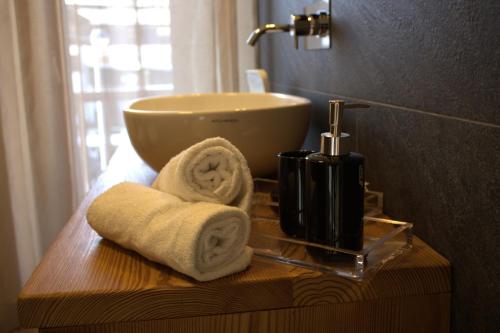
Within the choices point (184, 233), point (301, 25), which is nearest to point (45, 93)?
point (301, 25)

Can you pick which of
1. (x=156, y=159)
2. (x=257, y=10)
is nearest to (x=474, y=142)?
(x=156, y=159)

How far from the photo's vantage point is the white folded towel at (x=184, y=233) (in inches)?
20.1

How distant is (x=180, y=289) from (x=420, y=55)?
39cm

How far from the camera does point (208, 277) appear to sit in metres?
0.52

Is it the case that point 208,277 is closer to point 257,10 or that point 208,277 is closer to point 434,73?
point 434,73

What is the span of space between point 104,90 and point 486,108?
5.17ft

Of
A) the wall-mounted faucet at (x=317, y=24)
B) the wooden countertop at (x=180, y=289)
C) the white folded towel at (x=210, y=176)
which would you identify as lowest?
the wooden countertop at (x=180, y=289)

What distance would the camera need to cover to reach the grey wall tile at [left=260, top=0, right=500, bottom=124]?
1.62 ft

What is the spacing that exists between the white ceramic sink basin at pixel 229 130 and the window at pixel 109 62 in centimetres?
96

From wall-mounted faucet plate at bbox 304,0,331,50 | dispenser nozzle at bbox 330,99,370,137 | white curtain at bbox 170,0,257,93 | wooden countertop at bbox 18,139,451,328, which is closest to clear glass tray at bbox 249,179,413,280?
wooden countertop at bbox 18,139,451,328

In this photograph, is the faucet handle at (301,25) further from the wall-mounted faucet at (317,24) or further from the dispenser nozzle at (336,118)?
the dispenser nozzle at (336,118)

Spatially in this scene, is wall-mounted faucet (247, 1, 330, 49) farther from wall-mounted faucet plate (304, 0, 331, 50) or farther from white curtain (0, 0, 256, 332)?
white curtain (0, 0, 256, 332)

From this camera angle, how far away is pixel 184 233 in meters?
0.51

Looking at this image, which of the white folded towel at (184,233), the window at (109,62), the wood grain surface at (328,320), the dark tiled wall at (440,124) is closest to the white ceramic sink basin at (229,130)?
the dark tiled wall at (440,124)
